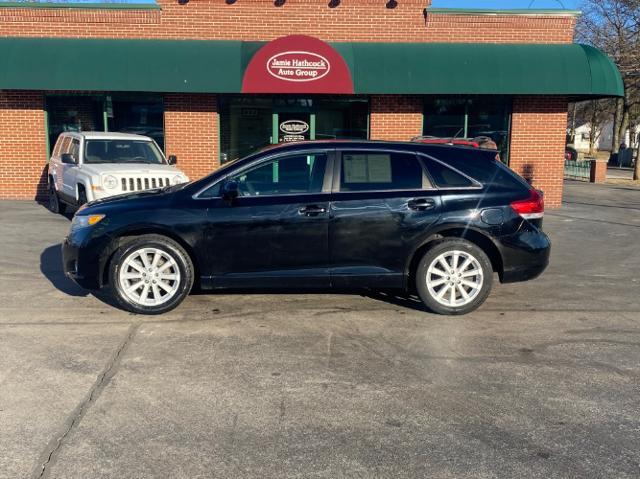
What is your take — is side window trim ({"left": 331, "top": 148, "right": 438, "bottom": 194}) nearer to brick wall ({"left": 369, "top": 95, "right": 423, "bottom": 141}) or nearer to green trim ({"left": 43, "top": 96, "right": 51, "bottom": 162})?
brick wall ({"left": 369, "top": 95, "right": 423, "bottom": 141})

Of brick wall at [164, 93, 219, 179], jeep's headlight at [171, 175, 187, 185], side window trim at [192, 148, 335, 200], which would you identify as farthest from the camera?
brick wall at [164, 93, 219, 179]

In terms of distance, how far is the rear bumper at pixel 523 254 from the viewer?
6.14m

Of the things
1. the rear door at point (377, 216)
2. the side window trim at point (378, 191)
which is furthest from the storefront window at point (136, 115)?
the rear door at point (377, 216)

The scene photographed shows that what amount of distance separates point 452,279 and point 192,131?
1045 cm

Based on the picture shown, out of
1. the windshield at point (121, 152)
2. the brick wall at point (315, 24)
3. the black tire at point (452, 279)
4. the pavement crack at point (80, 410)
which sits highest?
the brick wall at point (315, 24)

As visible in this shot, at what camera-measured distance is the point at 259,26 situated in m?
14.8

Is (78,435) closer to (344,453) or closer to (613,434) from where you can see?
(344,453)

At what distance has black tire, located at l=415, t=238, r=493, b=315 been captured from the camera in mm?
6070

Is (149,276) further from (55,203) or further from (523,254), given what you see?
(55,203)

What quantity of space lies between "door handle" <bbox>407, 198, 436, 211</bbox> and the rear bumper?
0.80 metres

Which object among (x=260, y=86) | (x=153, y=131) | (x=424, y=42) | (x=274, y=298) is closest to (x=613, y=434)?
(x=274, y=298)

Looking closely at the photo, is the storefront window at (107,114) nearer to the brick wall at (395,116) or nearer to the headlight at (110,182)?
the brick wall at (395,116)

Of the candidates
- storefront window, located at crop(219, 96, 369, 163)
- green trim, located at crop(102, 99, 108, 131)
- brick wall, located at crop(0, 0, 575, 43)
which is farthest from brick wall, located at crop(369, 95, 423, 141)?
green trim, located at crop(102, 99, 108, 131)

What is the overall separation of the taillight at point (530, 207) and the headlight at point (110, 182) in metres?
6.54
